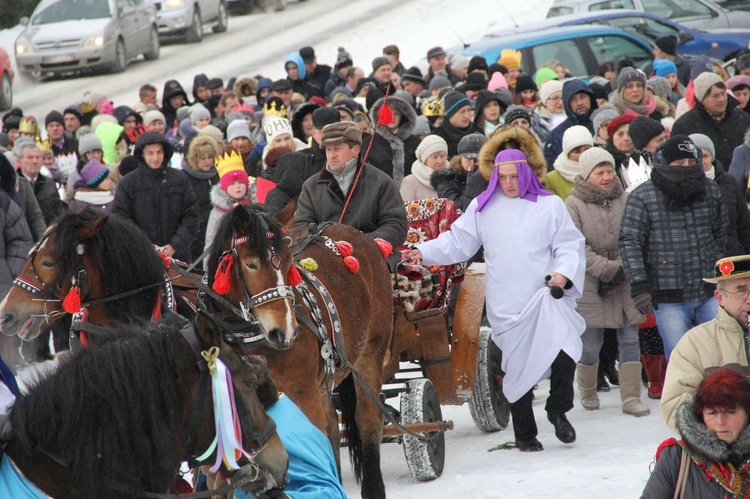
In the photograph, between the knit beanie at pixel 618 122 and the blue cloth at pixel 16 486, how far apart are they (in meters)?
7.71

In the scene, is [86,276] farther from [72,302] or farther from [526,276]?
[526,276]

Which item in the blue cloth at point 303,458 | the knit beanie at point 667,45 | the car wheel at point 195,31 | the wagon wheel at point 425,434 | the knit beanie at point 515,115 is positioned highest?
the car wheel at point 195,31

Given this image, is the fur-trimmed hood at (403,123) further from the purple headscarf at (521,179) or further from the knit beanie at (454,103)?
the purple headscarf at (521,179)

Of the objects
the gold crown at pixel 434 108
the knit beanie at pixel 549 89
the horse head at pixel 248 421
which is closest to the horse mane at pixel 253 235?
the horse head at pixel 248 421

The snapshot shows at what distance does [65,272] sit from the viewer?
6250mm

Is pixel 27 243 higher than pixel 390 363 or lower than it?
higher

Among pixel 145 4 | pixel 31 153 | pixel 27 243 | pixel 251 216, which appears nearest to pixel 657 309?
pixel 251 216

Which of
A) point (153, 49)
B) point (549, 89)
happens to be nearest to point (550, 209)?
point (549, 89)

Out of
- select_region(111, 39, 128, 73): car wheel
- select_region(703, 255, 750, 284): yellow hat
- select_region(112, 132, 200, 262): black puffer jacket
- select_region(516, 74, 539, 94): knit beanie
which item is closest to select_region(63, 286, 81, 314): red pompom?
select_region(703, 255, 750, 284): yellow hat

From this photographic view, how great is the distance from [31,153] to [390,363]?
532 centimetres

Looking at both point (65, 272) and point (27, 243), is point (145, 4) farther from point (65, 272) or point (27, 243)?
point (65, 272)

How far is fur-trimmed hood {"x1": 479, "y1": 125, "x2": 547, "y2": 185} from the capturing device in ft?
27.2

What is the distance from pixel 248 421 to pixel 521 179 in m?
4.43

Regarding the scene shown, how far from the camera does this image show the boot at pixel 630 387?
898 centimetres
